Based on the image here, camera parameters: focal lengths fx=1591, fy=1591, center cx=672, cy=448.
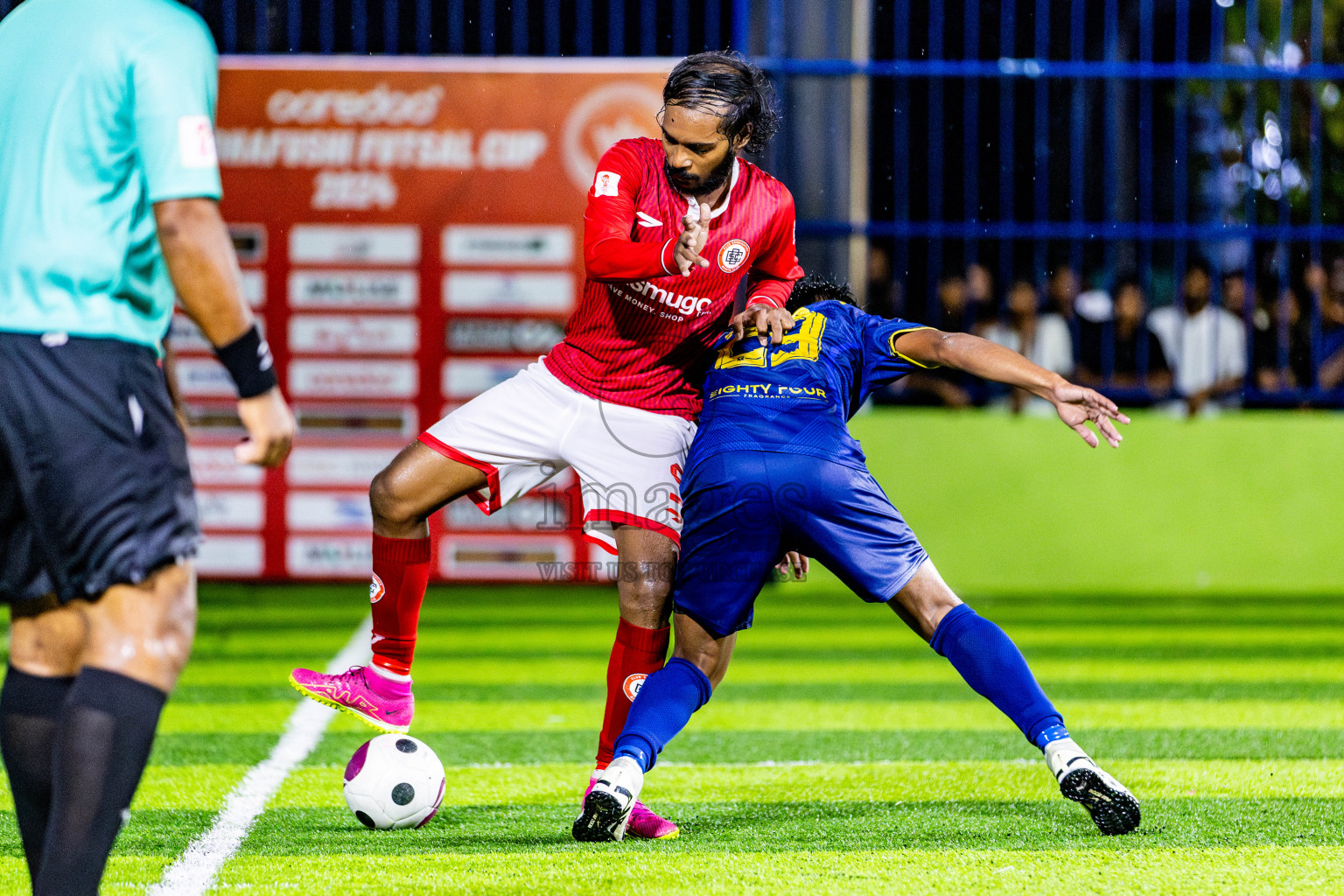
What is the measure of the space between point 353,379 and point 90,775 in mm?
7286

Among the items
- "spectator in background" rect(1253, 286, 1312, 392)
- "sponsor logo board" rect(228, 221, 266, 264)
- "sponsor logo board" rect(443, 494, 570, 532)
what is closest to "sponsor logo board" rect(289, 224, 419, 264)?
"sponsor logo board" rect(228, 221, 266, 264)

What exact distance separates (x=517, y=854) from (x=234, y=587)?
717cm

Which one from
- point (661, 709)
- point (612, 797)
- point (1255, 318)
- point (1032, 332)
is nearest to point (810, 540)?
point (661, 709)

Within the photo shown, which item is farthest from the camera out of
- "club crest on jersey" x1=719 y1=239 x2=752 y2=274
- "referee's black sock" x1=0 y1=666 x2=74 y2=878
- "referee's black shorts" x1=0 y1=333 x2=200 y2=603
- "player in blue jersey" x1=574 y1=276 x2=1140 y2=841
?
"club crest on jersey" x1=719 y1=239 x2=752 y2=274

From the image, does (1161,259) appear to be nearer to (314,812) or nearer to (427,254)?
(427,254)

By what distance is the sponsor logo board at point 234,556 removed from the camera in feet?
31.4

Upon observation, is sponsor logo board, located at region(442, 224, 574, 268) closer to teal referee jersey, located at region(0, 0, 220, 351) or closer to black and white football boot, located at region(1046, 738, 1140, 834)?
black and white football boot, located at region(1046, 738, 1140, 834)

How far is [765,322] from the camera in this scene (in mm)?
3883

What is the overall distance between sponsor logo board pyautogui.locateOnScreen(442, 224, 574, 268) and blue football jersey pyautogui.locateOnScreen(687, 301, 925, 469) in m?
5.44

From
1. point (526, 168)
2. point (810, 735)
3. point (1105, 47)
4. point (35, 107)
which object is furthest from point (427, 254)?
A: point (35, 107)

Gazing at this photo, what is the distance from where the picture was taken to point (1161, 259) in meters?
9.77

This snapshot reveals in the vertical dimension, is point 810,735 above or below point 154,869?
below

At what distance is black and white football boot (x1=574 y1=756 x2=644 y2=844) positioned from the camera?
138 inches

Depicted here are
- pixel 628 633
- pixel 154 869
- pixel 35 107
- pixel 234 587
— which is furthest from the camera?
pixel 234 587
